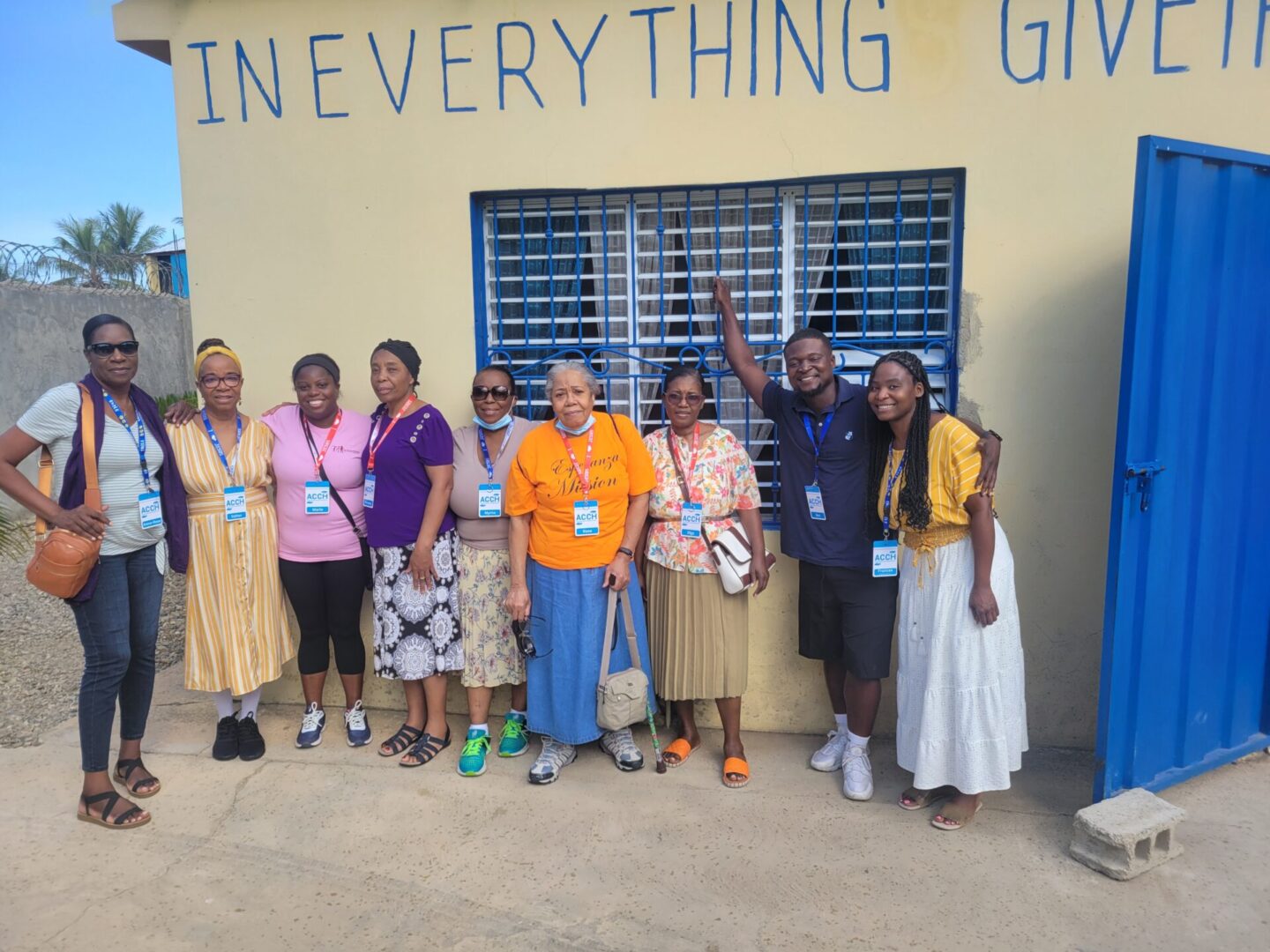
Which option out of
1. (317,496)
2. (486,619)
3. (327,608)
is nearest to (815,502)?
(486,619)

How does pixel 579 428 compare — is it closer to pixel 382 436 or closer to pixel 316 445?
pixel 382 436

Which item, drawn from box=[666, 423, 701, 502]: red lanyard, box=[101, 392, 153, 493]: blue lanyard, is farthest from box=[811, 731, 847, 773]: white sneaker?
box=[101, 392, 153, 493]: blue lanyard

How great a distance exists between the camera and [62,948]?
260 centimetres

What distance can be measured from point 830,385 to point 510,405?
4.41ft

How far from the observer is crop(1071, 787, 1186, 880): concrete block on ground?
9.15 ft

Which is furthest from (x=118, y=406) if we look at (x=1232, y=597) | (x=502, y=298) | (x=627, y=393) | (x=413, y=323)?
(x=1232, y=597)

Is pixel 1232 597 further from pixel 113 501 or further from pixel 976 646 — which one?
pixel 113 501

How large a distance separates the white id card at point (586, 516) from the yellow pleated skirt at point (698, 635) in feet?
1.19

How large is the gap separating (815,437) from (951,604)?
0.81m

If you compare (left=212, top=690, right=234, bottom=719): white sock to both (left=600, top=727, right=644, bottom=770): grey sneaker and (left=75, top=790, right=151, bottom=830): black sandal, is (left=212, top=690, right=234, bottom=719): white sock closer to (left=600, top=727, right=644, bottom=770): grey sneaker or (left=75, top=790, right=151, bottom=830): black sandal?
(left=75, top=790, right=151, bottom=830): black sandal

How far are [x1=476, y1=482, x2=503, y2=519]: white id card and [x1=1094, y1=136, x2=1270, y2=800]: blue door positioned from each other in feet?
7.67

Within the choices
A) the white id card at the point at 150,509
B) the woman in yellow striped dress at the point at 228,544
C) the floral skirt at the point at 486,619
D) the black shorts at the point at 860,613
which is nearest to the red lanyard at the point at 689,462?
the black shorts at the point at 860,613

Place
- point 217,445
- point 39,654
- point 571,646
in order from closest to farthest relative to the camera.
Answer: point 571,646 → point 217,445 → point 39,654

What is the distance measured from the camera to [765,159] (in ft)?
12.1
